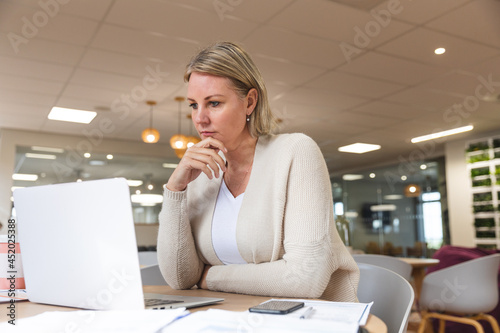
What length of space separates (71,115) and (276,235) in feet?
20.1

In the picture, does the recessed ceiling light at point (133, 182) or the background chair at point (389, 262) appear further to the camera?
the background chair at point (389, 262)

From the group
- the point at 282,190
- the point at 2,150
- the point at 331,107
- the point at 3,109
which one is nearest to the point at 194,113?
the point at 282,190

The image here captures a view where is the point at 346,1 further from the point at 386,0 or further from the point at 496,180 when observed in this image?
the point at 496,180

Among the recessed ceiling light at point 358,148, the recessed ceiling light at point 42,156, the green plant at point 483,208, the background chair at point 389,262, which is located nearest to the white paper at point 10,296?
the background chair at point 389,262

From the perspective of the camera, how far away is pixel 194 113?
136 cm

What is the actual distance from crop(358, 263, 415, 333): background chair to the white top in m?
0.37

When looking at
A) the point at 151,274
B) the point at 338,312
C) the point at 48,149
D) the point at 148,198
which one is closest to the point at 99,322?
the point at 338,312

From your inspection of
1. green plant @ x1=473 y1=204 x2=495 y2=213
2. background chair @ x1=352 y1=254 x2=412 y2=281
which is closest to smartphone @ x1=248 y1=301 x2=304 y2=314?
background chair @ x1=352 y1=254 x2=412 y2=281

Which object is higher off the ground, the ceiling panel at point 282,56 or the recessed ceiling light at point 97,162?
the ceiling panel at point 282,56

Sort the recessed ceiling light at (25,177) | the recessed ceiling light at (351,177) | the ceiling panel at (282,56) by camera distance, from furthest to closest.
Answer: the recessed ceiling light at (351,177)
the recessed ceiling light at (25,177)
the ceiling panel at (282,56)

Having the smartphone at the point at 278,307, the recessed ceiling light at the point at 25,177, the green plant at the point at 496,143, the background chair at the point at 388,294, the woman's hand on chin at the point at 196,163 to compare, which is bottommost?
the background chair at the point at 388,294

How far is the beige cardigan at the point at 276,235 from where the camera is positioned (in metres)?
1.09

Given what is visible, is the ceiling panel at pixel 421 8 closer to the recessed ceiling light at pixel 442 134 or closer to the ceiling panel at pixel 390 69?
the ceiling panel at pixel 390 69

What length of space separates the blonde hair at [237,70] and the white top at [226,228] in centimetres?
25
